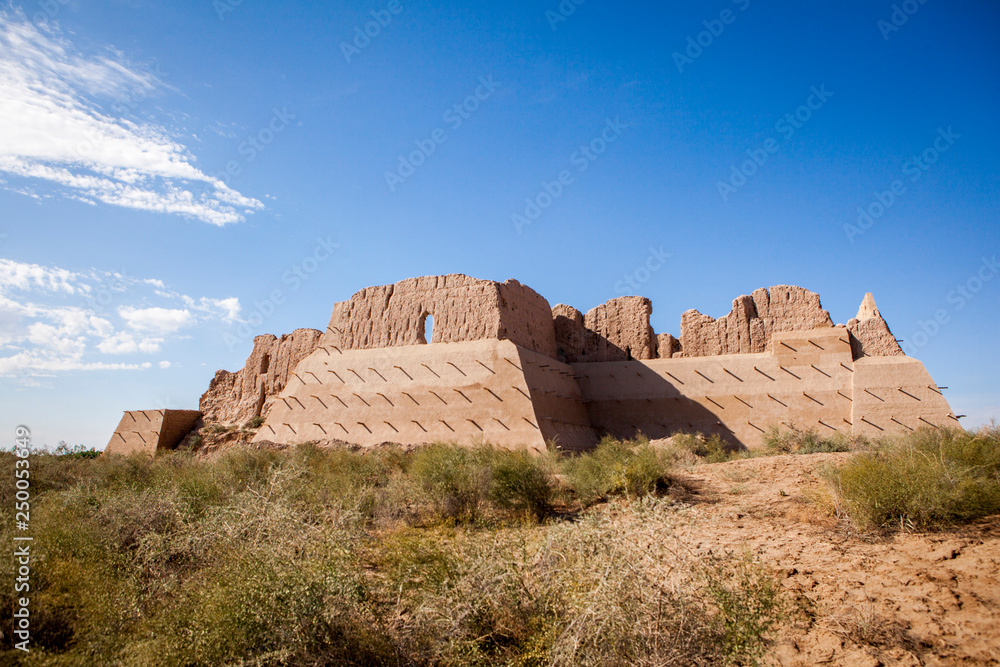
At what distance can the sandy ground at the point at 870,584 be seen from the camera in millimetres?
4656

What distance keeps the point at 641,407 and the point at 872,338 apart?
25.6ft

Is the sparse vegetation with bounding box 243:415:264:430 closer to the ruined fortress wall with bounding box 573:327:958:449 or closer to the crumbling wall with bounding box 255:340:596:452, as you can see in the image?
the crumbling wall with bounding box 255:340:596:452

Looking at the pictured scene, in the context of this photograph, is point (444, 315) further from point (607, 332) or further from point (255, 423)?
point (255, 423)

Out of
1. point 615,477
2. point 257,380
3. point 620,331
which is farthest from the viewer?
point 257,380

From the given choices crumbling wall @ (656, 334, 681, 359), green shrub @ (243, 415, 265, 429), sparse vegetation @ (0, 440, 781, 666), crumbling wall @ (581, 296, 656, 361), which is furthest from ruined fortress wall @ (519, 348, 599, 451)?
green shrub @ (243, 415, 265, 429)

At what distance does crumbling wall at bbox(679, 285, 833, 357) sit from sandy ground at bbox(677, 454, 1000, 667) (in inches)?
463

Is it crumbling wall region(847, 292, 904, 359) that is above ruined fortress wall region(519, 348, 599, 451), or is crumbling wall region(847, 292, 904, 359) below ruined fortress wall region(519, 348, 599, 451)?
above

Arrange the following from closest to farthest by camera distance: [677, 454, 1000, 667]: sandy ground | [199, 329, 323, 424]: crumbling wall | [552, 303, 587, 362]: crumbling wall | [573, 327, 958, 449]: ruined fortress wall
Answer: [677, 454, 1000, 667]: sandy ground, [573, 327, 958, 449]: ruined fortress wall, [552, 303, 587, 362]: crumbling wall, [199, 329, 323, 424]: crumbling wall

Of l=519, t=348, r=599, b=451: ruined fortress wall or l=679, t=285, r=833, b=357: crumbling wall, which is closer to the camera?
l=519, t=348, r=599, b=451: ruined fortress wall

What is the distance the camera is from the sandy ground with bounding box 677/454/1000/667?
4.66m

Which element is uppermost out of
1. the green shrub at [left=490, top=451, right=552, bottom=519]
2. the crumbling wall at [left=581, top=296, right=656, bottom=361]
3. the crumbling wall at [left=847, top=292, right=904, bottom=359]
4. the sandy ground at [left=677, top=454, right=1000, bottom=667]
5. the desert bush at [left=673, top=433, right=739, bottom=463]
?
the crumbling wall at [left=581, top=296, right=656, bottom=361]

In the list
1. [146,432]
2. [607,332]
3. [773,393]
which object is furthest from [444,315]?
[146,432]

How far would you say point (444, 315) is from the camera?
20.1m

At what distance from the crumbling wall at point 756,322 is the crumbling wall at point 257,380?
1541 centimetres
